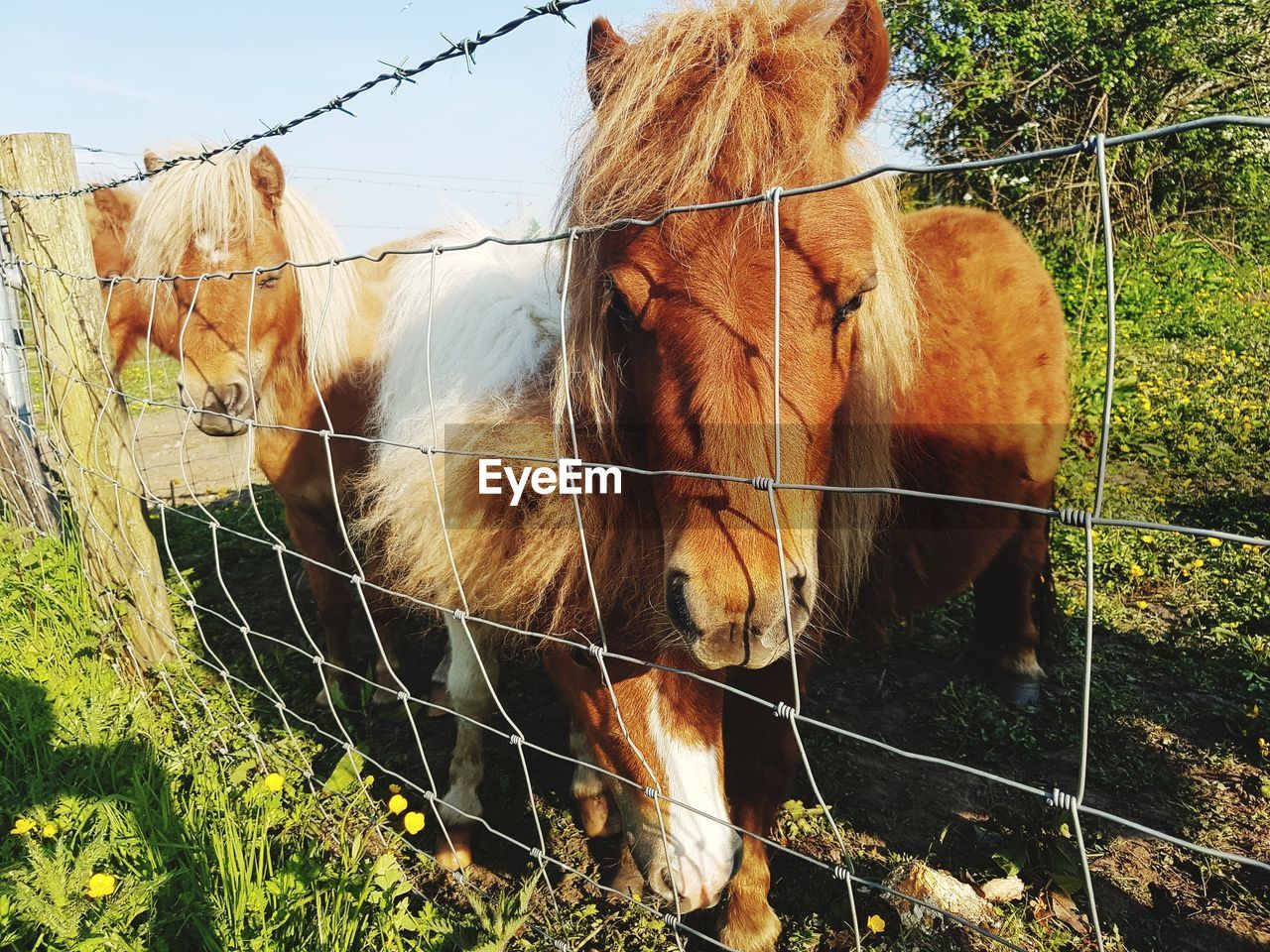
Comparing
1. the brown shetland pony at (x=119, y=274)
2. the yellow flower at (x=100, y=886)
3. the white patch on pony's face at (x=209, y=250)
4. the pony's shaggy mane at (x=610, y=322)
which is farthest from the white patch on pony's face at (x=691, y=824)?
the brown shetland pony at (x=119, y=274)

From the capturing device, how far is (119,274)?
427 centimetres

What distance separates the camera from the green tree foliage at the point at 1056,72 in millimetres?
8461

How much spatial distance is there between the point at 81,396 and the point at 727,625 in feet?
9.58

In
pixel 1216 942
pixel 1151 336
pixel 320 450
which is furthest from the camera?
pixel 1151 336

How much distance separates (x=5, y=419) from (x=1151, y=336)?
8910mm

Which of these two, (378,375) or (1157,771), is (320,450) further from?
(1157,771)

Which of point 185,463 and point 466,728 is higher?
point 185,463

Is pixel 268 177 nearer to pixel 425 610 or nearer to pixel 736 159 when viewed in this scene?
pixel 425 610

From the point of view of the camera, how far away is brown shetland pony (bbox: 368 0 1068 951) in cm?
131

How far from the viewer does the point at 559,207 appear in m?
1.77

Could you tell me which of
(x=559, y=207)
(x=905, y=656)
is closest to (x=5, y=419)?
(x=559, y=207)

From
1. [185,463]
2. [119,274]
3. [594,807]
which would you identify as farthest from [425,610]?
[185,463]

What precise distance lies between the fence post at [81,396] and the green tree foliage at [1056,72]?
8.12 meters
